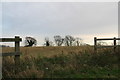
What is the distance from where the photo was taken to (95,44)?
16.9 meters

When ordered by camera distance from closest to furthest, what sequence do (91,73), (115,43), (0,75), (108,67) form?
(0,75), (91,73), (108,67), (115,43)

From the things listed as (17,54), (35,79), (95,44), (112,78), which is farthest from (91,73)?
(95,44)

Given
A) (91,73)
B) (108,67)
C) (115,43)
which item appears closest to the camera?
(91,73)

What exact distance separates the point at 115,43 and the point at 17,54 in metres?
9.37

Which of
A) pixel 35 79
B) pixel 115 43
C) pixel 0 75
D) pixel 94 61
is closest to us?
pixel 35 79

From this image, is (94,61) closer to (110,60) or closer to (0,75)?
(110,60)

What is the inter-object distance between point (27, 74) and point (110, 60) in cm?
523

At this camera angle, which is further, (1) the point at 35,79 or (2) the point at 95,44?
(2) the point at 95,44

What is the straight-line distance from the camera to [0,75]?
8.23 meters

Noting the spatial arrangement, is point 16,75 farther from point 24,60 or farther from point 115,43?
point 115,43

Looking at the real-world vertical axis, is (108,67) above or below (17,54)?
below

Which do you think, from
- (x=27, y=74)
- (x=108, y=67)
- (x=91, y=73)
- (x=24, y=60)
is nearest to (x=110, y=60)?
(x=108, y=67)

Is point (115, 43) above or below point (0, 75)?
above

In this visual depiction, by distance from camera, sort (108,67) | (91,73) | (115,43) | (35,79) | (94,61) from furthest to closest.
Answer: (115,43) < (94,61) < (108,67) < (91,73) < (35,79)
